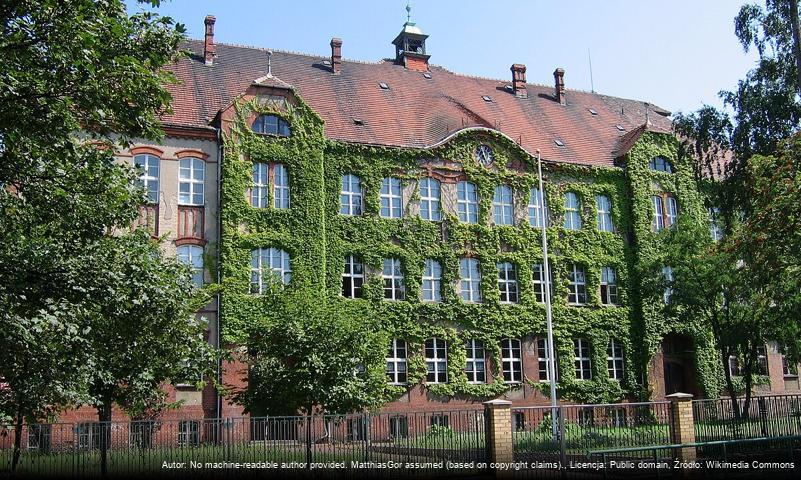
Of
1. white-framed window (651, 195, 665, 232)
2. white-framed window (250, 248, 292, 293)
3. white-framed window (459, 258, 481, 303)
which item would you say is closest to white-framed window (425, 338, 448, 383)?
white-framed window (459, 258, 481, 303)

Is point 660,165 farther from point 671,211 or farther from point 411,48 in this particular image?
point 411,48

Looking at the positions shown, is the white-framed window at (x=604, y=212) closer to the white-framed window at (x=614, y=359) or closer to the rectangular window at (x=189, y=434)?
the white-framed window at (x=614, y=359)

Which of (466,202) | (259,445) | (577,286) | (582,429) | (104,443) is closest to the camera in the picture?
(104,443)

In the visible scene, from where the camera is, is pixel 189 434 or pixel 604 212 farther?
pixel 604 212

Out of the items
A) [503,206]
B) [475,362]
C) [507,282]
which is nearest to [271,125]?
[503,206]

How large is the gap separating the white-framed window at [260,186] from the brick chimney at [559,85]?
1839 centimetres

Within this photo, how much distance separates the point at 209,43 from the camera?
3700 centimetres

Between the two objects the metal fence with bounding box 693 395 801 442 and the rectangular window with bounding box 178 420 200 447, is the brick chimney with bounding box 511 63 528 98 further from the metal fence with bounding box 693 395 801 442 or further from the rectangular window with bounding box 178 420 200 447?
the rectangular window with bounding box 178 420 200 447

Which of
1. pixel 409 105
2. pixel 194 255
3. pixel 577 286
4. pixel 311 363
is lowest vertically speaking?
pixel 311 363

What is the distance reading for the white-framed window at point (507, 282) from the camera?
36.0 meters

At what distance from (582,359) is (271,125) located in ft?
53.2

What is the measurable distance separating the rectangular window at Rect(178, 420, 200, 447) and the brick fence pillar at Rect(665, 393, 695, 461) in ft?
33.2

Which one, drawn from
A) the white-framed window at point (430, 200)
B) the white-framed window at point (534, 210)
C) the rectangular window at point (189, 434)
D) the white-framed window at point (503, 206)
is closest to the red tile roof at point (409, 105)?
the white-framed window at point (430, 200)

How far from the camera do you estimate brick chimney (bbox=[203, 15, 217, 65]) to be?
36781 millimetres
